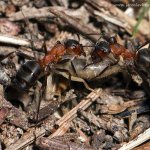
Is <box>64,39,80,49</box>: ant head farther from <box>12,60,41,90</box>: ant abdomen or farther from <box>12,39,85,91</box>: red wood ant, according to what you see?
<box>12,60,41,90</box>: ant abdomen

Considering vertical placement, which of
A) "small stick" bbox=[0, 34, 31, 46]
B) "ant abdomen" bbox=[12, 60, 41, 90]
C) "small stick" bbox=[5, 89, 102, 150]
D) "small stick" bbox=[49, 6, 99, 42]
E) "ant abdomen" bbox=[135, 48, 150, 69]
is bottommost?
"small stick" bbox=[5, 89, 102, 150]

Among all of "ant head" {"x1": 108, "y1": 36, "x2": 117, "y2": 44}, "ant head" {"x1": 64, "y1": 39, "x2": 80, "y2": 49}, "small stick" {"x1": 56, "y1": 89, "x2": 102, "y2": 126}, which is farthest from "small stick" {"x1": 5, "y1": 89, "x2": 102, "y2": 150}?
"ant head" {"x1": 108, "y1": 36, "x2": 117, "y2": 44}

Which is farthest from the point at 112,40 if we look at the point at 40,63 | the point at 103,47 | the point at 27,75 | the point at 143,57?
the point at 27,75

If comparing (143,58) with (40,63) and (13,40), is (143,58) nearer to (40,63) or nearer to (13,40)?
(40,63)

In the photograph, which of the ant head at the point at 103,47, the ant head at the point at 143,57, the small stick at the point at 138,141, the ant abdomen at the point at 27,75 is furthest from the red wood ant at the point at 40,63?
the small stick at the point at 138,141

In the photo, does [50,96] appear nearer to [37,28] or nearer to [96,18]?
[37,28]

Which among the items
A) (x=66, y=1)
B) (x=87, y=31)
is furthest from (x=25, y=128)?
(x=66, y=1)
